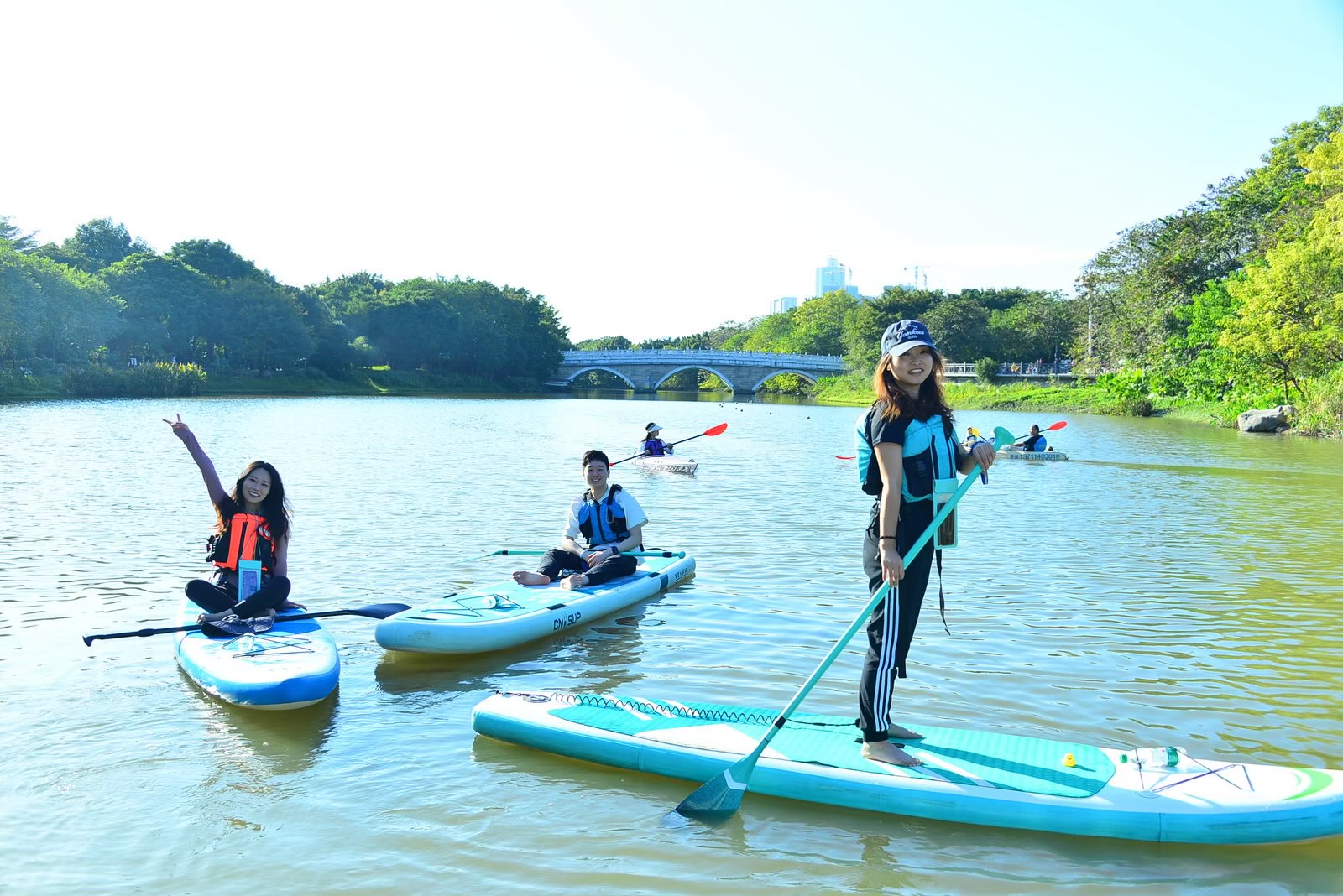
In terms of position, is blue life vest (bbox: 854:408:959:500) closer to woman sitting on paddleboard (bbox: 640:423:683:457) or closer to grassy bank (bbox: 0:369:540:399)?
woman sitting on paddleboard (bbox: 640:423:683:457)

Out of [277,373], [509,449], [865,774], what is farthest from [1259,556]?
[277,373]

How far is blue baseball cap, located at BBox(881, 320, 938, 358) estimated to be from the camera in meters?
4.23

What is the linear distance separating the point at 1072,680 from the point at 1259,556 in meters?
5.81

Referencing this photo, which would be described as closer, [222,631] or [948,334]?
[222,631]

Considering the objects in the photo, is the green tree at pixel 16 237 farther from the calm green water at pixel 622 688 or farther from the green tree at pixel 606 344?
the green tree at pixel 606 344

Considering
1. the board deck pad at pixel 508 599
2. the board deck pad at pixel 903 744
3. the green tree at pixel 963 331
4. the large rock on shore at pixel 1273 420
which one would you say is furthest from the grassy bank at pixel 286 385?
the large rock on shore at pixel 1273 420

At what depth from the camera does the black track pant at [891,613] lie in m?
4.30

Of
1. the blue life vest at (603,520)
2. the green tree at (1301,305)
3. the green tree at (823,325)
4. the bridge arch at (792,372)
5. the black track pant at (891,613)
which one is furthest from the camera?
the green tree at (823,325)

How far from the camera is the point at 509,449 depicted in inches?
1008

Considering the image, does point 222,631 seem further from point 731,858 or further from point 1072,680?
point 1072,680

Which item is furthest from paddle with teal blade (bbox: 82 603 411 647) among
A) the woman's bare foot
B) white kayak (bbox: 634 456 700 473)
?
white kayak (bbox: 634 456 700 473)

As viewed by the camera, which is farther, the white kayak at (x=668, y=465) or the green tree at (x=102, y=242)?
the green tree at (x=102, y=242)

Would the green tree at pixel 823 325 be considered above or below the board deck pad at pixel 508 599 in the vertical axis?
above

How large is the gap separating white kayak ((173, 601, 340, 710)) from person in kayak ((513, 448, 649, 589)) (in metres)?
2.22
